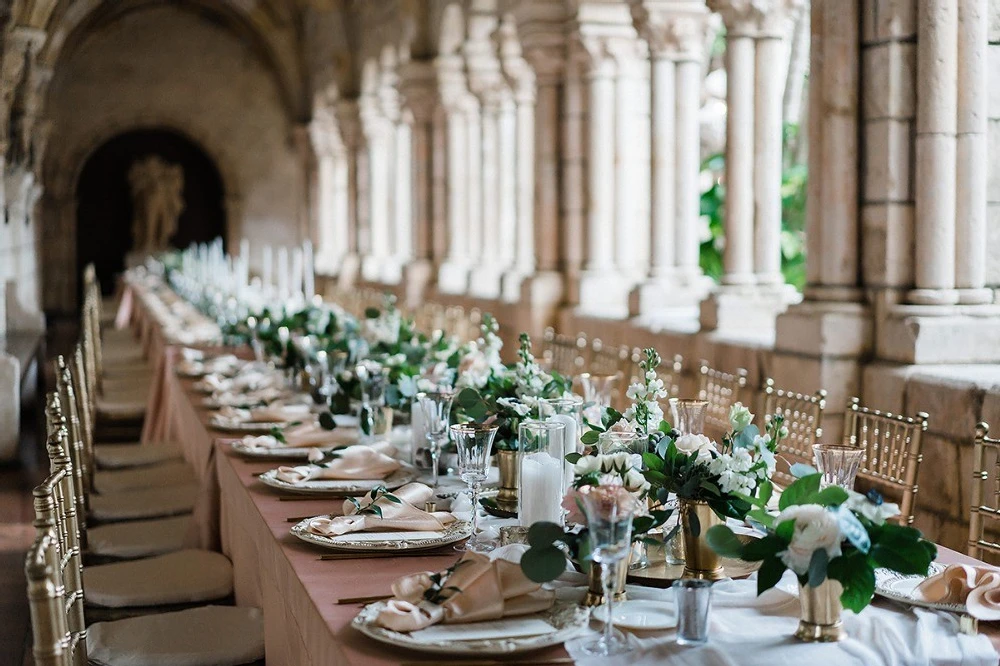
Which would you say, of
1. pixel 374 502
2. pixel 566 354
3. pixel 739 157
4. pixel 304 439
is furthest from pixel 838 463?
pixel 739 157

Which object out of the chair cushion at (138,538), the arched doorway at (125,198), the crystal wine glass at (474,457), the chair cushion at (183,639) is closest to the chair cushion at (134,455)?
the chair cushion at (138,538)

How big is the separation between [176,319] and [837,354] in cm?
483

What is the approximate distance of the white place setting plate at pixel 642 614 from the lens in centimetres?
174

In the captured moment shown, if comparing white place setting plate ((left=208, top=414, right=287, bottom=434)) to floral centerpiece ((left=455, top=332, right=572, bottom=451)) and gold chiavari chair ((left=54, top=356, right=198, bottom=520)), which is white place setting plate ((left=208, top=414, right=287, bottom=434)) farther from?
floral centerpiece ((left=455, top=332, right=572, bottom=451))

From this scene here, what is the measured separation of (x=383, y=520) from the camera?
2.25m

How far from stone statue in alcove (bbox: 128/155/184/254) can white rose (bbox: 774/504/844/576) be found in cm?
1952

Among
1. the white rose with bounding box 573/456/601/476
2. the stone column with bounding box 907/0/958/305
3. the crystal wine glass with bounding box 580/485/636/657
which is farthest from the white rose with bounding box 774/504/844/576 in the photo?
the stone column with bounding box 907/0/958/305

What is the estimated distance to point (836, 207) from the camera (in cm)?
463

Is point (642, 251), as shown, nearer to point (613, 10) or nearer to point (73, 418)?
point (613, 10)

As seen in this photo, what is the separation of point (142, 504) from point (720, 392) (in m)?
2.01

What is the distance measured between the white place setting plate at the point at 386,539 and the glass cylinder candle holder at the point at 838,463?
65 centimetres

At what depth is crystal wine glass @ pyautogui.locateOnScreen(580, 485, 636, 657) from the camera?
1.62m

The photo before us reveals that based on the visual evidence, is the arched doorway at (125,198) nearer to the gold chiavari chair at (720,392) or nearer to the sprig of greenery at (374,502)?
the gold chiavari chair at (720,392)

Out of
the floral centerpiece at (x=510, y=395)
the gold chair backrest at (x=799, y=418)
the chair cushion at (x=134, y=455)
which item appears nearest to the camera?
the floral centerpiece at (x=510, y=395)
